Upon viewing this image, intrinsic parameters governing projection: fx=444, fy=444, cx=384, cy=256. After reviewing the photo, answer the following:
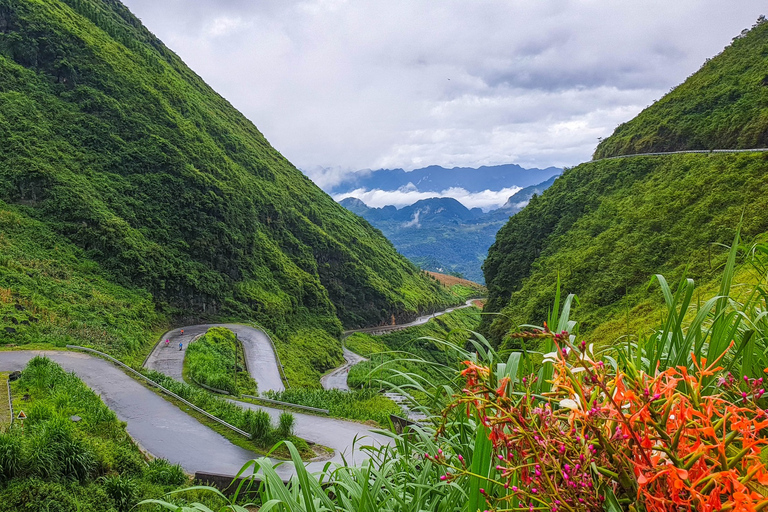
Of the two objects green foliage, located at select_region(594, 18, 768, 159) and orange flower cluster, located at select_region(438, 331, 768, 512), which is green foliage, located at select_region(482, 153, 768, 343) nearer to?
green foliage, located at select_region(594, 18, 768, 159)

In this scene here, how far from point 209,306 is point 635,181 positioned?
41459mm

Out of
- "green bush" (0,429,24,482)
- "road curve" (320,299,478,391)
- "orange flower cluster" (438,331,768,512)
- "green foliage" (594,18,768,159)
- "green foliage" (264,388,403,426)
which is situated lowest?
"road curve" (320,299,478,391)

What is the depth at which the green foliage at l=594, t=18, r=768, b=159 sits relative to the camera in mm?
33000

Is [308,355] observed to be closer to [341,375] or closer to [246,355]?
[341,375]

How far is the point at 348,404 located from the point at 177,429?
6.87 metres

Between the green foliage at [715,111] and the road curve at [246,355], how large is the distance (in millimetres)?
37081

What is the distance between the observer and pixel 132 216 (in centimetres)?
4388

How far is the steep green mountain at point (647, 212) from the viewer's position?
25.7 meters

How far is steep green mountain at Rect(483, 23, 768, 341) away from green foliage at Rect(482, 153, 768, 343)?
0.09 meters

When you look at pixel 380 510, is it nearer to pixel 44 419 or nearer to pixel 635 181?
pixel 44 419

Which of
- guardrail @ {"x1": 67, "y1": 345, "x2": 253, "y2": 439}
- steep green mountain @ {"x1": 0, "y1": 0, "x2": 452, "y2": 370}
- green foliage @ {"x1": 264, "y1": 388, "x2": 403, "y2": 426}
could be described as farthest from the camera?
steep green mountain @ {"x1": 0, "y1": 0, "x2": 452, "y2": 370}

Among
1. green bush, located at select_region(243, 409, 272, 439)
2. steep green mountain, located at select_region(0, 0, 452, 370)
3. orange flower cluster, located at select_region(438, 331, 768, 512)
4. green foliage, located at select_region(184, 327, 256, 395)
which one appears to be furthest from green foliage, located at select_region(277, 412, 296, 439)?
steep green mountain, located at select_region(0, 0, 452, 370)

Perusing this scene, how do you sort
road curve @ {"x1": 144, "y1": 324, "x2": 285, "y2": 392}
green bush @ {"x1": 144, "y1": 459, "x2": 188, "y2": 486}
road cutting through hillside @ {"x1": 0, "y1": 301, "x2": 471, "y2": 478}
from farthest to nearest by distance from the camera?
road curve @ {"x1": 144, "y1": 324, "x2": 285, "y2": 392} < road cutting through hillside @ {"x1": 0, "y1": 301, "x2": 471, "y2": 478} < green bush @ {"x1": 144, "y1": 459, "x2": 188, "y2": 486}

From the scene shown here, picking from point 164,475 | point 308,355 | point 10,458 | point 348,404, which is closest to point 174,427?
point 164,475
